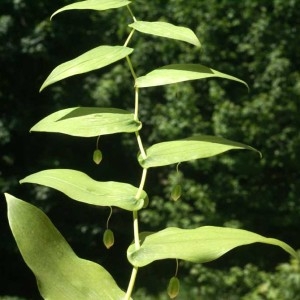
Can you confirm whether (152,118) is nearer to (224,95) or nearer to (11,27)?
(224,95)

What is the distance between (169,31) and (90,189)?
90 millimetres

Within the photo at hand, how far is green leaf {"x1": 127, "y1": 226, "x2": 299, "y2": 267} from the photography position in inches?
10.5

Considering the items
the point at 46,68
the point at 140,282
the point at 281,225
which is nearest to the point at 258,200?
the point at 281,225

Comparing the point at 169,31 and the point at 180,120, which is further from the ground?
the point at 169,31

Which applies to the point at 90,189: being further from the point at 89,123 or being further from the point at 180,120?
the point at 180,120

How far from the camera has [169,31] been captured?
34 cm

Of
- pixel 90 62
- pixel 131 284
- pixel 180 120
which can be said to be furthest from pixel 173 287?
pixel 180 120

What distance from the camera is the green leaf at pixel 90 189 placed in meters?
0.30

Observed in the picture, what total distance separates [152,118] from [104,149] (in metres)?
0.50

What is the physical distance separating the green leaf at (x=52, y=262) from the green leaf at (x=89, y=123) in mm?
62

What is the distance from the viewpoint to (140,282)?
4.76m

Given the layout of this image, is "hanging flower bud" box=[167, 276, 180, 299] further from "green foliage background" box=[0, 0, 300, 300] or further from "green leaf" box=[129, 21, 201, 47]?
"green foliage background" box=[0, 0, 300, 300]

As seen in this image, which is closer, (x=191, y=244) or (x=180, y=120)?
(x=191, y=244)

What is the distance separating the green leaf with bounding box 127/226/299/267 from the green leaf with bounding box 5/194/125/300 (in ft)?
0.07
